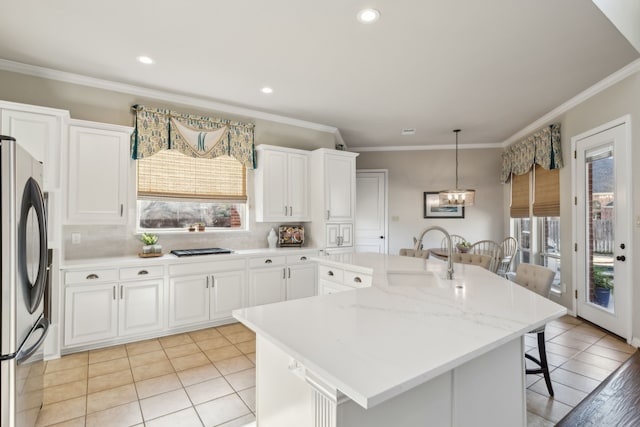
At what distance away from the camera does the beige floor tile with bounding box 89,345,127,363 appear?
9.50ft

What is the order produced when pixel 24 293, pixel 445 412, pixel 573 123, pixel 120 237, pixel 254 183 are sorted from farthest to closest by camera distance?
pixel 254 183
pixel 573 123
pixel 120 237
pixel 24 293
pixel 445 412

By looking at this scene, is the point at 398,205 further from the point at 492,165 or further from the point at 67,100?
the point at 67,100

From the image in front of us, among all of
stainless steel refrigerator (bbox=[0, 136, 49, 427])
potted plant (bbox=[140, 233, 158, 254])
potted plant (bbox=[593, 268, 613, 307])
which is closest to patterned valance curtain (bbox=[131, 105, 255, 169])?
potted plant (bbox=[140, 233, 158, 254])

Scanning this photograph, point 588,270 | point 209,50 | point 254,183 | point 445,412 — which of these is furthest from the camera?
point 254,183

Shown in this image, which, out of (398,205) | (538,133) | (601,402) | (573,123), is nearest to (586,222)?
(573,123)

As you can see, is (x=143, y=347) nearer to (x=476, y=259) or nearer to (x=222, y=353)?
(x=222, y=353)

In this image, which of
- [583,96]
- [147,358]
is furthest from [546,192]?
[147,358]

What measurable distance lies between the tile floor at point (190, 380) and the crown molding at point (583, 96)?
2.62 metres

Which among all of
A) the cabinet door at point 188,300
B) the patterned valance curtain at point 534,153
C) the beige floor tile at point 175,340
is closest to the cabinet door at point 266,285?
the cabinet door at point 188,300

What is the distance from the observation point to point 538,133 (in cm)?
470

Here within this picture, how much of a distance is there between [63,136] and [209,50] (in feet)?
4.87

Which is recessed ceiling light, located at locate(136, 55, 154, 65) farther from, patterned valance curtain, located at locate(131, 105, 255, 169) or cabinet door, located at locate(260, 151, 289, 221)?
cabinet door, located at locate(260, 151, 289, 221)

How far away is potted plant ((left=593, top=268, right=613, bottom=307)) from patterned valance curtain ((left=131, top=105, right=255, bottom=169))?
14.0 feet

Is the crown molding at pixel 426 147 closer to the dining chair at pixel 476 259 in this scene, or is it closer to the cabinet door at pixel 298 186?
the cabinet door at pixel 298 186
